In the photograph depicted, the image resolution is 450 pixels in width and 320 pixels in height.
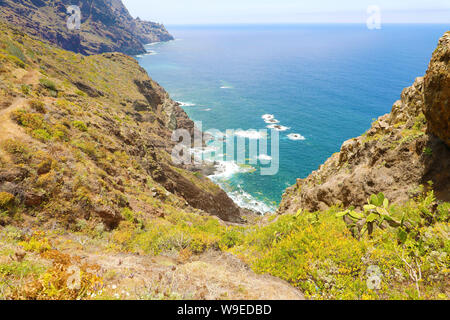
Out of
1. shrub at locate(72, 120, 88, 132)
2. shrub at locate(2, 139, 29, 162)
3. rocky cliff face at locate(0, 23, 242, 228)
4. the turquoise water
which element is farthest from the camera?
the turquoise water

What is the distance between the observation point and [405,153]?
42.3 feet

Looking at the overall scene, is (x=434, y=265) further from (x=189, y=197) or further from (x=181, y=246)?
(x=189, y=197)

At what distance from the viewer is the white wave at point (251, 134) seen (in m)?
70.6

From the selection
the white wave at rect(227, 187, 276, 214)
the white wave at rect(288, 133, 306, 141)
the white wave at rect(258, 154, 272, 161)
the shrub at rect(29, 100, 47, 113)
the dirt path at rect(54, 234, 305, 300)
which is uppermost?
the shrub at rect(29, 100, 47, 113)

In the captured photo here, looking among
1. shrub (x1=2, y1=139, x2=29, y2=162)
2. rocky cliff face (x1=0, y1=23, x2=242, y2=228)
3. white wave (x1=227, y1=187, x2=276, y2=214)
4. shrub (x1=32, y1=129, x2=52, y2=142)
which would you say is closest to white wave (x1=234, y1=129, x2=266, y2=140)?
white wave (x1=227, y1=187, x2=276, y2=214)

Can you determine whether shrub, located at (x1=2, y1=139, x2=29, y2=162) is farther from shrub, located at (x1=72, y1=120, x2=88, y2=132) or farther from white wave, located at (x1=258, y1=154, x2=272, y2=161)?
white wave, located at (x1=258, y1=154, x2=272, y2=161)

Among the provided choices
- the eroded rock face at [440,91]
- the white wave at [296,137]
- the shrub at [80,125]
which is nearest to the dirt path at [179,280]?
the eroded rock face at [440,91]

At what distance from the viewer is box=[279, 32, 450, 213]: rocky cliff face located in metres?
9.42

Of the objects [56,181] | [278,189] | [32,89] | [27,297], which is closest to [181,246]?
[27,297]

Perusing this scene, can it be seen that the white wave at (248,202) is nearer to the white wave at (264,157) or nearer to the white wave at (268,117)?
the white wave at (264,157)

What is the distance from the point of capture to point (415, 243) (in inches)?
319

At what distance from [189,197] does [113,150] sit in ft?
48.5

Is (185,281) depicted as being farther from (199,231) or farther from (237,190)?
(237,190)

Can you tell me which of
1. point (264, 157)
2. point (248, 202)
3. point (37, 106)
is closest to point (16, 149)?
point (37, 106)
